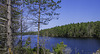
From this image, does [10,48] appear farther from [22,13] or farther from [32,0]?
[32,0]

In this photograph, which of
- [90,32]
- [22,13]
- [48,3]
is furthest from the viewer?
[90,32]

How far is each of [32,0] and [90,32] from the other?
8066 cm

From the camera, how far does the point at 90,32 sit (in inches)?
3157

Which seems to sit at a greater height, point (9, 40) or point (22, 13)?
point (22, 13)

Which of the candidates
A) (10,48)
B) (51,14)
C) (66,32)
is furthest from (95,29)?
(10,48)

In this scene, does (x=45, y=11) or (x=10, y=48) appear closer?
(x=10, y=48)

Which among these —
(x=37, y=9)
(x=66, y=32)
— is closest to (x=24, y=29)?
(x=37, y=9)

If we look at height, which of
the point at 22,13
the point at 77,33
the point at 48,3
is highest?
the point at 48,3

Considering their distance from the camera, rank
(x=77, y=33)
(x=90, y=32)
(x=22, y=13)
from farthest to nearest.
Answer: (x=77, y=33)
(x=90, y=32)
(x=22, y=13)

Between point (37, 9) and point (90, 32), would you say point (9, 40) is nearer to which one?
point (37, 9)

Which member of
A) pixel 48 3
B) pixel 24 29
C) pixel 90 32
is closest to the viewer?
pixel 24 29

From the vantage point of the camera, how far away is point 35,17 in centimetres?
875

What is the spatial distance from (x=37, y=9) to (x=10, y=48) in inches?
294

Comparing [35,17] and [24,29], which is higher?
[35,17]
